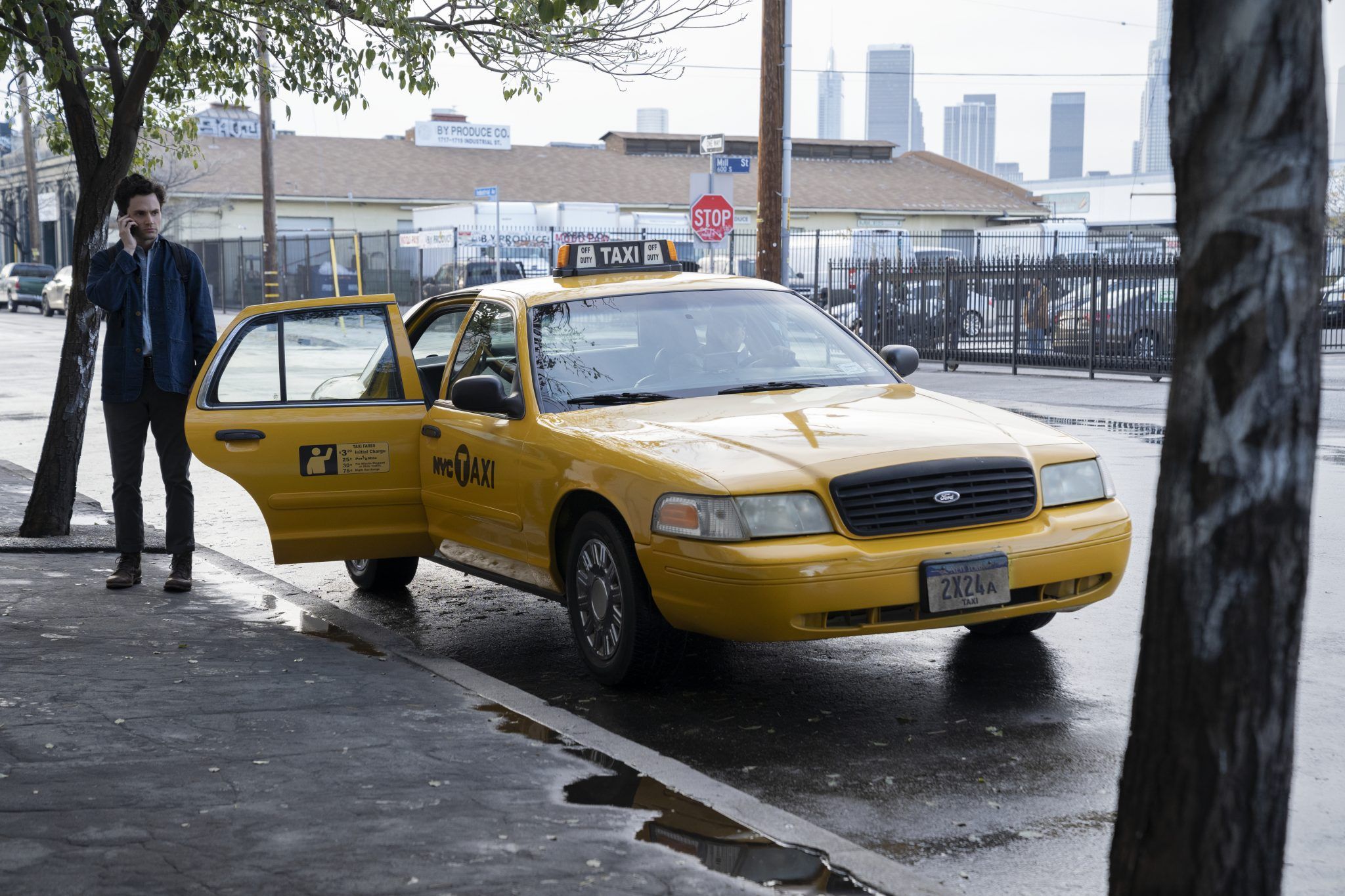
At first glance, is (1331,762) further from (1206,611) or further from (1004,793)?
(1206,611)

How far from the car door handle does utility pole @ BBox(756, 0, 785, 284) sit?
11.8 meters

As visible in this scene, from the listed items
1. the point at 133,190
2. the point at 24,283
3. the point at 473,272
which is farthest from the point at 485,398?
the point at 24,283

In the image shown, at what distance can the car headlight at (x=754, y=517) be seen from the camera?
5.23m

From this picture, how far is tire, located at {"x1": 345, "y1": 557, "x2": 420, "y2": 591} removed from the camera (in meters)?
7.99

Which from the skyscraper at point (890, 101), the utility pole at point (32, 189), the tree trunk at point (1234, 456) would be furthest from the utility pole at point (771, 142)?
the skyscraper at point (890, 101)

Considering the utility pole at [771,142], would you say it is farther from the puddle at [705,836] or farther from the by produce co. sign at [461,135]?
the by produce co. sign at [461,135]

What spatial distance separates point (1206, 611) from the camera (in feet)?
8.85

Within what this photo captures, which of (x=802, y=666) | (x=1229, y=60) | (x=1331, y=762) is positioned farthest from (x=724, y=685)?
(x=1229, y=60)

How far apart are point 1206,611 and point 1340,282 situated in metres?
31.4

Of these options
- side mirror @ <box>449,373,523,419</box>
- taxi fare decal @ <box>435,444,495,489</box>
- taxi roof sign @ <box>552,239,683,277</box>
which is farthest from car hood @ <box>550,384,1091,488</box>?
taxi roof sign @ <box>552,239,683,277</box>

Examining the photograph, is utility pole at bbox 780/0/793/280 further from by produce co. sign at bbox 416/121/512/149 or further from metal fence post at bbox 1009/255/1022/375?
by produce co. sign at bbox 416/121/512/149

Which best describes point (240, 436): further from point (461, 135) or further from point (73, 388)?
point (461, 135)

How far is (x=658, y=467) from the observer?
18.0 feet

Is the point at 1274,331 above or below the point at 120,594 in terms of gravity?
above
